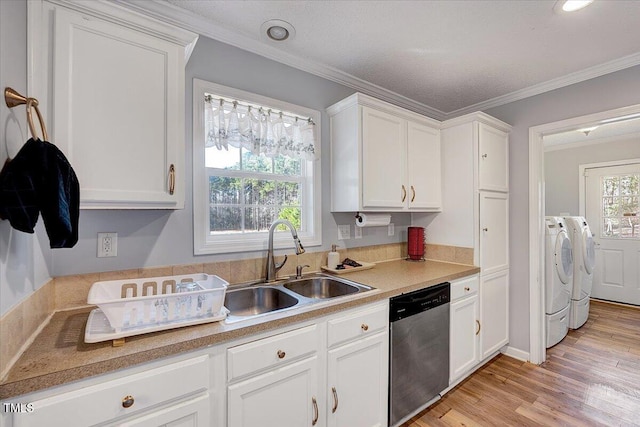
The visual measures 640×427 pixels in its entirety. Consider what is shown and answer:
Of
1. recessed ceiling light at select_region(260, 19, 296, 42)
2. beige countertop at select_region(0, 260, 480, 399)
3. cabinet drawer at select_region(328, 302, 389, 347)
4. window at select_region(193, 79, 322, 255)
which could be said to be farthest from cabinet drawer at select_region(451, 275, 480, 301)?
recessed ceiling light at select_region(260, 19, 296, 42)

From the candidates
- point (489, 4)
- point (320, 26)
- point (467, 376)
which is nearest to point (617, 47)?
point (489, 4)

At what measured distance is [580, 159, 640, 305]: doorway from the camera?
13.5 feet

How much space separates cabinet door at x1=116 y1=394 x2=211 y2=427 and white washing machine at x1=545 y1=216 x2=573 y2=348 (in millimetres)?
3145

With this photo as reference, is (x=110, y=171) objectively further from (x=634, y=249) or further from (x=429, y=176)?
(x=634, y=249)

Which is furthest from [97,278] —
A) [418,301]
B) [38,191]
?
[418,301]

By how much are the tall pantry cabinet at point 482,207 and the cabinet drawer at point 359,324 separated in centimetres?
119

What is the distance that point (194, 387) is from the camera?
108cm

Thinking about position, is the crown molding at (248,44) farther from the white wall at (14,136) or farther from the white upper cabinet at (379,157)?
the white wall at (14,136)

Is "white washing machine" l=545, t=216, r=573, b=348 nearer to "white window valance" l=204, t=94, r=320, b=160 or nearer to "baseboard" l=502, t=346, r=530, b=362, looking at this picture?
"baseboard" l=502, t=346, r=530, b=362

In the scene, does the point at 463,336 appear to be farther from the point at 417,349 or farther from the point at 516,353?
the point at 516,353

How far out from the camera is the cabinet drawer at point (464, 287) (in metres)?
2.15

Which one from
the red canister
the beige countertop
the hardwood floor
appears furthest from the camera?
the red canister

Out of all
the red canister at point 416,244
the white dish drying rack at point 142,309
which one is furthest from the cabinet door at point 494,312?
the white dish drying rack at point 142,309

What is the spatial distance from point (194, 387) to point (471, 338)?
2081 mm
